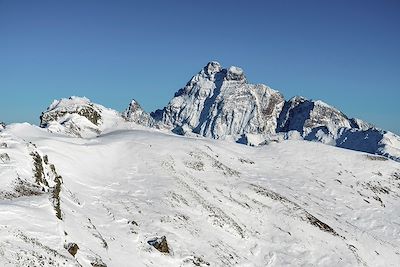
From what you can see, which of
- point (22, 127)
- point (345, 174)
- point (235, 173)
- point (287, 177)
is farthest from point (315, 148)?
point (22, 127)

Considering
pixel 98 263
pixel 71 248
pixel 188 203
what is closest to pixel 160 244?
pixel 98 263

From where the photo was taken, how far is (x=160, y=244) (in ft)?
122

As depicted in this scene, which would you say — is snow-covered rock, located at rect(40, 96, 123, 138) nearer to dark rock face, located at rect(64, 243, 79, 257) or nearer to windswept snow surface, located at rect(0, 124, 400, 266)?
windswept snow surface, located at rect(0, 124, 400, 266)

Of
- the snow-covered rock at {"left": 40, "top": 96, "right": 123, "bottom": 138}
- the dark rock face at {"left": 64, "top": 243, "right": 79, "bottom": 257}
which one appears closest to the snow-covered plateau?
the dark rock face at {"left": 64, "top": 243, "right": 79, "bottom": 257}

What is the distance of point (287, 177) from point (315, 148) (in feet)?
65.6

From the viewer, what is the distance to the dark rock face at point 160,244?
37188 millimetres

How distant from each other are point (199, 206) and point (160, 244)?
46.7 ft

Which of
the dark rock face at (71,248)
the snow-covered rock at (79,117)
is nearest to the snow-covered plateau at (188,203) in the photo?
the dark rock face at (71,248)

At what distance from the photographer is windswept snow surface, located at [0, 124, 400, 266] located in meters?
29.2

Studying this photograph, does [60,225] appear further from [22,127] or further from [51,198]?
[22,127]

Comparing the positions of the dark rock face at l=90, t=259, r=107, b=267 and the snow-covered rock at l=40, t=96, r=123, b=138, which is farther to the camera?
the snow-covered rock at l=40, t=96, r=123, b=138

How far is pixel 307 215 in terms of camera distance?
57562 mm

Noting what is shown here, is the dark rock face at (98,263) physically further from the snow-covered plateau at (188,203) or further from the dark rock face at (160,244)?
the dark rock face at (160,244)

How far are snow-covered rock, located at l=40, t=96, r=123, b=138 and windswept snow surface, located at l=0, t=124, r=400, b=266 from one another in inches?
545
